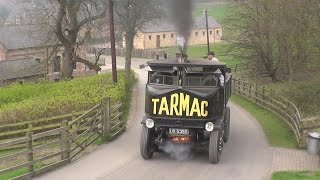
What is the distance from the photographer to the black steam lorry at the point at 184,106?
13.0 metres

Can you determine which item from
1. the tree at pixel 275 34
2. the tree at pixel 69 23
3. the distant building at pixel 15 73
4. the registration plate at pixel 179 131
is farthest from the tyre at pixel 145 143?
the distant building at pixel 15 73

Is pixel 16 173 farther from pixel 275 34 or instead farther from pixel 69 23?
pixel 69 23

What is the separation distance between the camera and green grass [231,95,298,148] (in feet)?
52.7

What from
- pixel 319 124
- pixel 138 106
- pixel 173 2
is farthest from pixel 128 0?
pixel 319 124

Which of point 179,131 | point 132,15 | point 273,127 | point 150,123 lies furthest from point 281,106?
point 132,15

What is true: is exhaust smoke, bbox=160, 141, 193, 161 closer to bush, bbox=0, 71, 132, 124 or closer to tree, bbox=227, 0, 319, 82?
bush, bbox=0, 71, 132, 124

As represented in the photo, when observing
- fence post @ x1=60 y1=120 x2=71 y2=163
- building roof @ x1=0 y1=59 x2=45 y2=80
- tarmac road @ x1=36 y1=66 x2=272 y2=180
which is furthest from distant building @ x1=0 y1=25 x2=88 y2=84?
fence post @ x1=60 y1=120 x2=71 y2=163

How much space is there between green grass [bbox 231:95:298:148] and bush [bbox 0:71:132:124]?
6076 mm

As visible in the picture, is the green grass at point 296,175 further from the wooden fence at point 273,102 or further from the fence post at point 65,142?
the fence post at point 65,142

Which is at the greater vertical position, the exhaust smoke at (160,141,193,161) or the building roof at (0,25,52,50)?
the building roof at (0,25,52,50)

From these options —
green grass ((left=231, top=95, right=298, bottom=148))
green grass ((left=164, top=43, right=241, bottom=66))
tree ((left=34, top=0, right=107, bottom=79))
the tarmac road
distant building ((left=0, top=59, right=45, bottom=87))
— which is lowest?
the tarmac road

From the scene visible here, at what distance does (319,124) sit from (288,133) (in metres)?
1.81

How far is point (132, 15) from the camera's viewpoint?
37.4 metres

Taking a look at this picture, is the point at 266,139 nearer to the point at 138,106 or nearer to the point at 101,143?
the point at 101,143
